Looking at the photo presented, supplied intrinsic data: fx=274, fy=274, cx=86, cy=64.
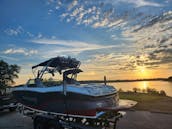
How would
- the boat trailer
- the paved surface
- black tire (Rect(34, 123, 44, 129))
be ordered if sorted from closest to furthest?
the boat trailer, black tire (Rect(34, 123, 44, 129)), the paved surface

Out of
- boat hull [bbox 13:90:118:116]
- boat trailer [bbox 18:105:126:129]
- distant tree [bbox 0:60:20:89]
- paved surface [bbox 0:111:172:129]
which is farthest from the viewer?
distant tree [bbox 0:60:20:89]

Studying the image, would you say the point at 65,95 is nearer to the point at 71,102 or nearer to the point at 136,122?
the point at 71,102

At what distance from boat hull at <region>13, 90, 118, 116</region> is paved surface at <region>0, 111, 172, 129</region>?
8.19ft

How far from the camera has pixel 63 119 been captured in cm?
838

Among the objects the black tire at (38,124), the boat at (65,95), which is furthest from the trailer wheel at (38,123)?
the boat at (65,95)

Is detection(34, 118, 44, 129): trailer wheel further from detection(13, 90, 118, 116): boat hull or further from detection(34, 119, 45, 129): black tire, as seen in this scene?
detection(13, 90, 118, 116): boat hull

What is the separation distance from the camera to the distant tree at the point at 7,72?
27.4 metres

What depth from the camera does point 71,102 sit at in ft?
25.9

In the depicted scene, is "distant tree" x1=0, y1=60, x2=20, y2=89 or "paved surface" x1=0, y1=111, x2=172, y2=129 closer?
"paved surface" x1=0, y1=111, x2=172, y2=129

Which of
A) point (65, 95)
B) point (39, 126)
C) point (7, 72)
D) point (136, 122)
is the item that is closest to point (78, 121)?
point (65, 95)

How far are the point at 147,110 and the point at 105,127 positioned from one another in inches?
261

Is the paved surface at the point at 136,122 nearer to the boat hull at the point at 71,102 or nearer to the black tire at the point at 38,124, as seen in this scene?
the black tire at the point at 38,124

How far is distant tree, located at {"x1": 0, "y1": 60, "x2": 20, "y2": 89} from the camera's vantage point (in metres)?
27.4

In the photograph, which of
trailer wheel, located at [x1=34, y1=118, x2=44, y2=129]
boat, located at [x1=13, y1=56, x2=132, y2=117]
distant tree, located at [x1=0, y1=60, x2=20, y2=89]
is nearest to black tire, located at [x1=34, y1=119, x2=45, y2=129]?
trailer wheel, located at [x1=34, y1=118, x2=44, y2=129]
